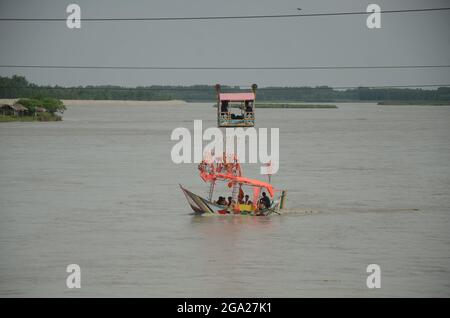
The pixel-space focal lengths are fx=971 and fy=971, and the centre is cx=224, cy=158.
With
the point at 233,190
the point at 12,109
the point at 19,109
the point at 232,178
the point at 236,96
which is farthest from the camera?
the point at 19,109

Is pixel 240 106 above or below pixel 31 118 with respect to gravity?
above

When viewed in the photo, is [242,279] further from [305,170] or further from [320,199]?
[305,170]

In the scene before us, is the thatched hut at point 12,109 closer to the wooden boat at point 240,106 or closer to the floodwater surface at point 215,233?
the floodwater surface at point 215,233

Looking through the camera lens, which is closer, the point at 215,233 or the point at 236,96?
the point at 236,96

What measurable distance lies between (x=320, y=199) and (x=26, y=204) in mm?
12761

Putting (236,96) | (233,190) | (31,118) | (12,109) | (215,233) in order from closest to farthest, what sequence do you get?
(236,96) < (215,233) < (233,190) < (12,109) < (31,118)

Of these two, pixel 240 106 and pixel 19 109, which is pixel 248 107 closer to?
pixel 240 106

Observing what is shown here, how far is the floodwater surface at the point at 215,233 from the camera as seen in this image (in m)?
25.4

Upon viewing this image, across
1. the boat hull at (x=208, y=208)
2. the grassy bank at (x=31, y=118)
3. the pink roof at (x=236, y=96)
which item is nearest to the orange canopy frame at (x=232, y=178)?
the boat hull at (x=208, y=208)

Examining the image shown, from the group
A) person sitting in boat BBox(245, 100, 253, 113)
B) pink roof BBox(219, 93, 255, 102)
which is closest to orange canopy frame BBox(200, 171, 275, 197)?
pink roof BBox(219, 93, 255, 102)

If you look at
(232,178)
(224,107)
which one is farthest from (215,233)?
(224,107)

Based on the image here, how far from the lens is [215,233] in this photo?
33.3 meters

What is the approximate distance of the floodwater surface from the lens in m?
25.4
